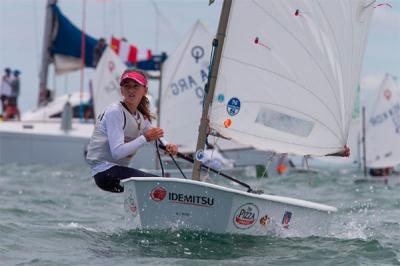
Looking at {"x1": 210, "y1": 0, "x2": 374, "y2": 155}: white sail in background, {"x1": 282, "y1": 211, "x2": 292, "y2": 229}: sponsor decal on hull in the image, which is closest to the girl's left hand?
{"x1": 210, "y1": 0, "x2": 374, "y2": 155}: white sail in background

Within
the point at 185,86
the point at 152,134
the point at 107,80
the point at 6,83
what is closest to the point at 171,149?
the point at 152,134

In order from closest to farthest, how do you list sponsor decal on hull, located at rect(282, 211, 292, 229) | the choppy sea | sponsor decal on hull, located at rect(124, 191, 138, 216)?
the choppy sea → sponsor decal on hull, located at rect(124, 191, 138, 216) → sponsor decal on hull, located at rect(282, 211, 292, 229)

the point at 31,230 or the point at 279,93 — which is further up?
the point at 279,93

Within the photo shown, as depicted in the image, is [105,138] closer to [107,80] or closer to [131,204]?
[131,204]

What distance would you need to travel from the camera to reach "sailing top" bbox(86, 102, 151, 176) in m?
7.27

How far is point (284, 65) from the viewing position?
27.2 feet

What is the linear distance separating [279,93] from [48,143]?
17294 mm

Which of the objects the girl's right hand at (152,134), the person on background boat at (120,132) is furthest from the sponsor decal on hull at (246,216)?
the girl's right hand at (152,134)

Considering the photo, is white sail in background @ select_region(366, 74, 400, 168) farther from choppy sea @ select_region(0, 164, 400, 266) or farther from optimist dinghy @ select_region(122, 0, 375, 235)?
optimist dinghy @ select_region(122, 0, 375, 235)

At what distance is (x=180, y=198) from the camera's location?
23.7 ft

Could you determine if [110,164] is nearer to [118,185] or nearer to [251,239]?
[118,185]

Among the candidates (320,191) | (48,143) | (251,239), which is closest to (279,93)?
(251,239)

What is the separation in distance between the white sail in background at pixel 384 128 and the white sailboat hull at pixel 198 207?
53.5 ft

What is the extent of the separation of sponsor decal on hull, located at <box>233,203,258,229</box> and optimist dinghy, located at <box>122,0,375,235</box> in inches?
12.8
